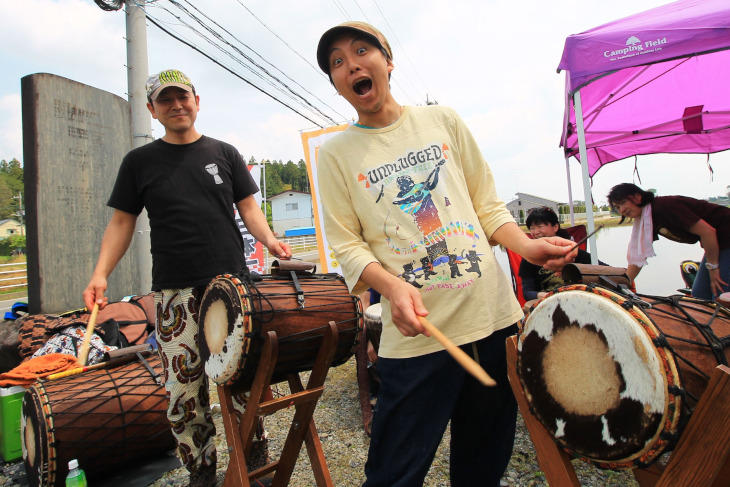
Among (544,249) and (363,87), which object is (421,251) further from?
(363,87)

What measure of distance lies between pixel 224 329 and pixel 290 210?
48.3 m

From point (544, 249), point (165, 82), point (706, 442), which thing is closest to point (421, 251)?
point (544, 249)

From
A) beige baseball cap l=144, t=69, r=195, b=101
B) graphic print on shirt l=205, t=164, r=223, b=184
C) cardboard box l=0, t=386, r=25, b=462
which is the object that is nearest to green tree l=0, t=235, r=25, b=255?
cardboard box l=0, t=386, r=25, b=462

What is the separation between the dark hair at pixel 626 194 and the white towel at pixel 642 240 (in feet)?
0.22

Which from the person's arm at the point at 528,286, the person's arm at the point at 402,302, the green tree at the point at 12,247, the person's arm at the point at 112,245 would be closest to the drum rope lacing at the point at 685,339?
the person's arm at the point at 402,302

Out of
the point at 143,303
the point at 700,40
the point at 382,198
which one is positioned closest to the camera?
the point at 382,198

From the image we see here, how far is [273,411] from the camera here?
1.87 meters

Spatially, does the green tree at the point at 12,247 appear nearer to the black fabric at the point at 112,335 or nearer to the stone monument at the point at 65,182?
the stone monument at the point at 65,182

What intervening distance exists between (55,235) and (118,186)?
3.49 meters

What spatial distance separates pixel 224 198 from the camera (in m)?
2.25

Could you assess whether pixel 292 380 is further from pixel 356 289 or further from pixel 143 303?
pixel 143 303

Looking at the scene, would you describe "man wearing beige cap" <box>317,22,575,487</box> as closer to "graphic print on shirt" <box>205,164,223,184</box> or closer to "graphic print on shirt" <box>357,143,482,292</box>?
"graphic print on shirt" <box>357,143,482,292</box>

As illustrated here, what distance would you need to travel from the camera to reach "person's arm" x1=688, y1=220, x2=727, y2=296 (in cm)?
381

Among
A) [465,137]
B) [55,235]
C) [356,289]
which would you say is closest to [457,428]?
[356,289]
